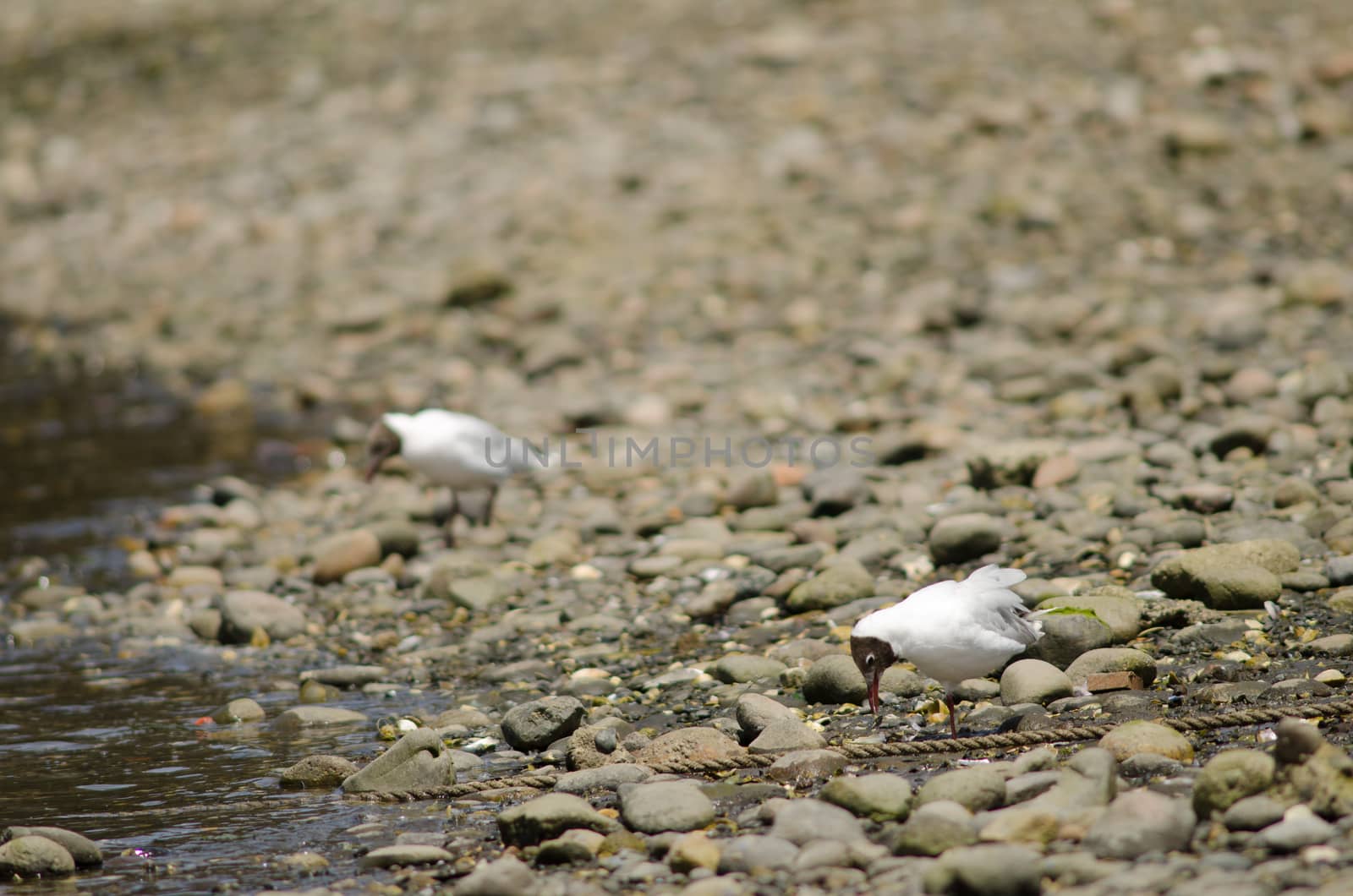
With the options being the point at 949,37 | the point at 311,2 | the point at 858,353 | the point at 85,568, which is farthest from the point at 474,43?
the point at 85,568

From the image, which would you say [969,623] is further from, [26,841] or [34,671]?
[34,671]

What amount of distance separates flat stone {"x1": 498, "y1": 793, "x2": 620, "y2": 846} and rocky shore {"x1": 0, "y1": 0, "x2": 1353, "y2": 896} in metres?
0.02

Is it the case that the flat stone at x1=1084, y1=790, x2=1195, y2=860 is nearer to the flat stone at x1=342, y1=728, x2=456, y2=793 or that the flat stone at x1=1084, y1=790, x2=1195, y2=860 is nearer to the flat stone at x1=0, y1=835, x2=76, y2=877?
the flat stone at x1=342, y1=728, x2=456, y2=793

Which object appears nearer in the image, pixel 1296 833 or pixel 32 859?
pixel 1296 833

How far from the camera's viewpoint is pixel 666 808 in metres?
4.69

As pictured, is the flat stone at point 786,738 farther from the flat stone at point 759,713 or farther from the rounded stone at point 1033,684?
the rounded stone at point 1033,684

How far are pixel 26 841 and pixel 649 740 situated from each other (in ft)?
7.42

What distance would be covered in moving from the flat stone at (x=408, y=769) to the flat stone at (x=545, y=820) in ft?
2.41

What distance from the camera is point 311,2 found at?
71.0 feet

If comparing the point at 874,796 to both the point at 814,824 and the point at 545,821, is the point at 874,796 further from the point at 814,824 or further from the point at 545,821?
the point at 545,821

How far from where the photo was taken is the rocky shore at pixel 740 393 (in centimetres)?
469

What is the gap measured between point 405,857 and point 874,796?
1.55 metres

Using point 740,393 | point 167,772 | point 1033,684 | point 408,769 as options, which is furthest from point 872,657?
point 740,393

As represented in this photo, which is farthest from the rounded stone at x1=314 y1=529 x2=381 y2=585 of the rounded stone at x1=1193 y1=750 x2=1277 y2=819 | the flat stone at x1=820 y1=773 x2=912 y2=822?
the rounded stone at x1=1193 y1=750 x2=1277 y2=819
